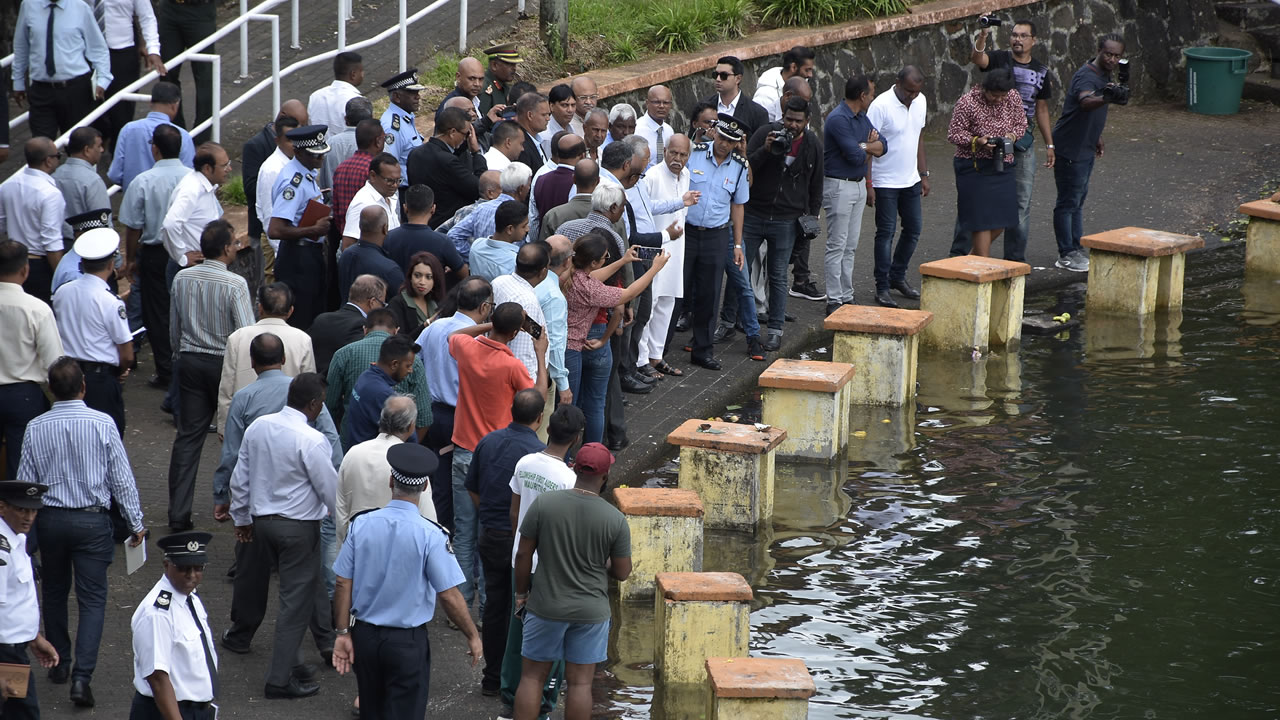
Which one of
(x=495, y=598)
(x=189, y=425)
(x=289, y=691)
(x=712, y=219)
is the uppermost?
(x=712, y=219)

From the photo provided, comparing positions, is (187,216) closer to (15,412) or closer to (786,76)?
(15,412)

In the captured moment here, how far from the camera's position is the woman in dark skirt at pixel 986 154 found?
13352mm

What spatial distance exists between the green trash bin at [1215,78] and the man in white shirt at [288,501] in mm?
16659

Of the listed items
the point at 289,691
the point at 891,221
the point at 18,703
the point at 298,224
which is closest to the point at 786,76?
the point at 891,221

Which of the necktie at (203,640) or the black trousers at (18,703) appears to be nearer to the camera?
the necktie at (203,640)

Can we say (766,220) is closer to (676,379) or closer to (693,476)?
(676,379)

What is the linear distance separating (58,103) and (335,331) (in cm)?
550

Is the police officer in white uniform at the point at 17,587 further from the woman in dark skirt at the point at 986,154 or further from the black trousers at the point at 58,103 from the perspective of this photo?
the woman in dark skirt at the point at 986,154

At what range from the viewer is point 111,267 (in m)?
8.73

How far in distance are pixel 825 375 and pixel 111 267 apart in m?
4.88

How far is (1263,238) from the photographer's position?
15.2m

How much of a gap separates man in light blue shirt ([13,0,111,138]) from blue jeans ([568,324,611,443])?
18.1ft

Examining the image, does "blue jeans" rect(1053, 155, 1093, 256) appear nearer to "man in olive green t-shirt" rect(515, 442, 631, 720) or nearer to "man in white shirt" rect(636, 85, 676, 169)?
"man in white shirt" rect(636, 85, 676, 169)

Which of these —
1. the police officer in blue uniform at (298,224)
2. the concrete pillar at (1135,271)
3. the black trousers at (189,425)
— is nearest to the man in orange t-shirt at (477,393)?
the black trousers at (189,425)
